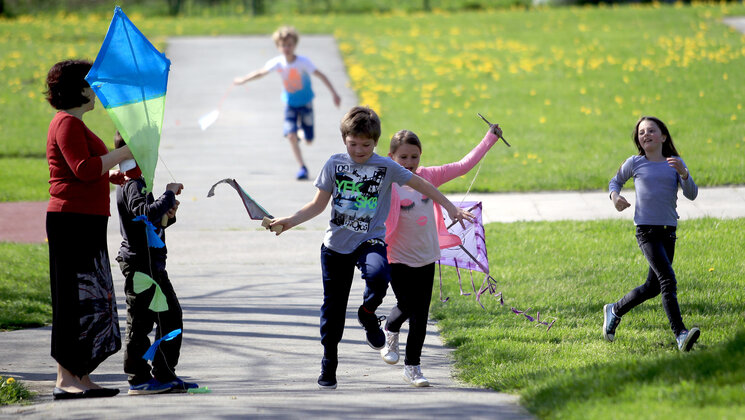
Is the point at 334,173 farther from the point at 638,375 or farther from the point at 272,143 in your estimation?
the point at 272,143

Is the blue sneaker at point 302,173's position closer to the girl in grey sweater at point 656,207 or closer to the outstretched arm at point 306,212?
the girl in grey sweater at point 656,207

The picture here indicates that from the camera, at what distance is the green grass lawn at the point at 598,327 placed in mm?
4258

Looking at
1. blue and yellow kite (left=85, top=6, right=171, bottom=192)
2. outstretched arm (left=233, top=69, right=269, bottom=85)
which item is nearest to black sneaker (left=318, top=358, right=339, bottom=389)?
blue and yellow kite (left=85, top=6, right=171, bottom=192)

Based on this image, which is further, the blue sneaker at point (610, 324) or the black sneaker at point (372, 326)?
the blue sneaker at point (610, 324)

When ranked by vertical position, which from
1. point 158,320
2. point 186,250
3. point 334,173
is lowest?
point 186,250

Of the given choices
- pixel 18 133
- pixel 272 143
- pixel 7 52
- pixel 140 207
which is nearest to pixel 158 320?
pixel 140 207

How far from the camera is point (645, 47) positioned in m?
19.0

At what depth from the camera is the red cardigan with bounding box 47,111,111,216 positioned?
193 inches

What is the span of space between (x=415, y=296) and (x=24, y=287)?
13.3ft

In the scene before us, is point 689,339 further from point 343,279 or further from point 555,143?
point 555,143

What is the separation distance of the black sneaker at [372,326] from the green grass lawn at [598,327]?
0.57 m

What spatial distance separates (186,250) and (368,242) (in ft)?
14.6

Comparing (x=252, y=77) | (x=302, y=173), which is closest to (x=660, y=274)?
(x=302, y=173)

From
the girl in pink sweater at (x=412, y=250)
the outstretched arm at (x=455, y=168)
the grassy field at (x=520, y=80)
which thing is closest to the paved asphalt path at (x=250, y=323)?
the girl in pink sweater at (x=412, y=250)
